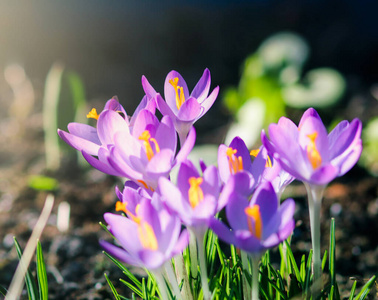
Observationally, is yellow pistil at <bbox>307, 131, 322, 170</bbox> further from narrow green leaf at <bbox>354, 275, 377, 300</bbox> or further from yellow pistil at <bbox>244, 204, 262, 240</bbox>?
narrow green leaf at <bbox>354, 275, 377, 300</bbox>

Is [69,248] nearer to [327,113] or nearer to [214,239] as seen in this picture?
[214,239]

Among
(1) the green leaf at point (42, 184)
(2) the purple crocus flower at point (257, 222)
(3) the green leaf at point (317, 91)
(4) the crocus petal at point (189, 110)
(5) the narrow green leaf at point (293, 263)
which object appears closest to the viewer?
(2) the purple crocus flower at point (257, 222)

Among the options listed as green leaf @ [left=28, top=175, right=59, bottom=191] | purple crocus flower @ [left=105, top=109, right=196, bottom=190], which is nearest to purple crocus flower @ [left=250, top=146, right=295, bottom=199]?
purple crocus flower @ [left=105, top=109, right=196, bottom=190]

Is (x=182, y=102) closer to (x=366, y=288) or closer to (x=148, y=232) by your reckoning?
(x=148, y=232)

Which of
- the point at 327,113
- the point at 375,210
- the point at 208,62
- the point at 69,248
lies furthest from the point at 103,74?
the point at 375,210

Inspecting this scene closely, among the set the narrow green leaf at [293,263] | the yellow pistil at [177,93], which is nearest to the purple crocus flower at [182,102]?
the yellow pistil at [177,93]

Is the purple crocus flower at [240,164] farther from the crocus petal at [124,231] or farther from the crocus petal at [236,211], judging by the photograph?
the crocus petal at [124,231]
